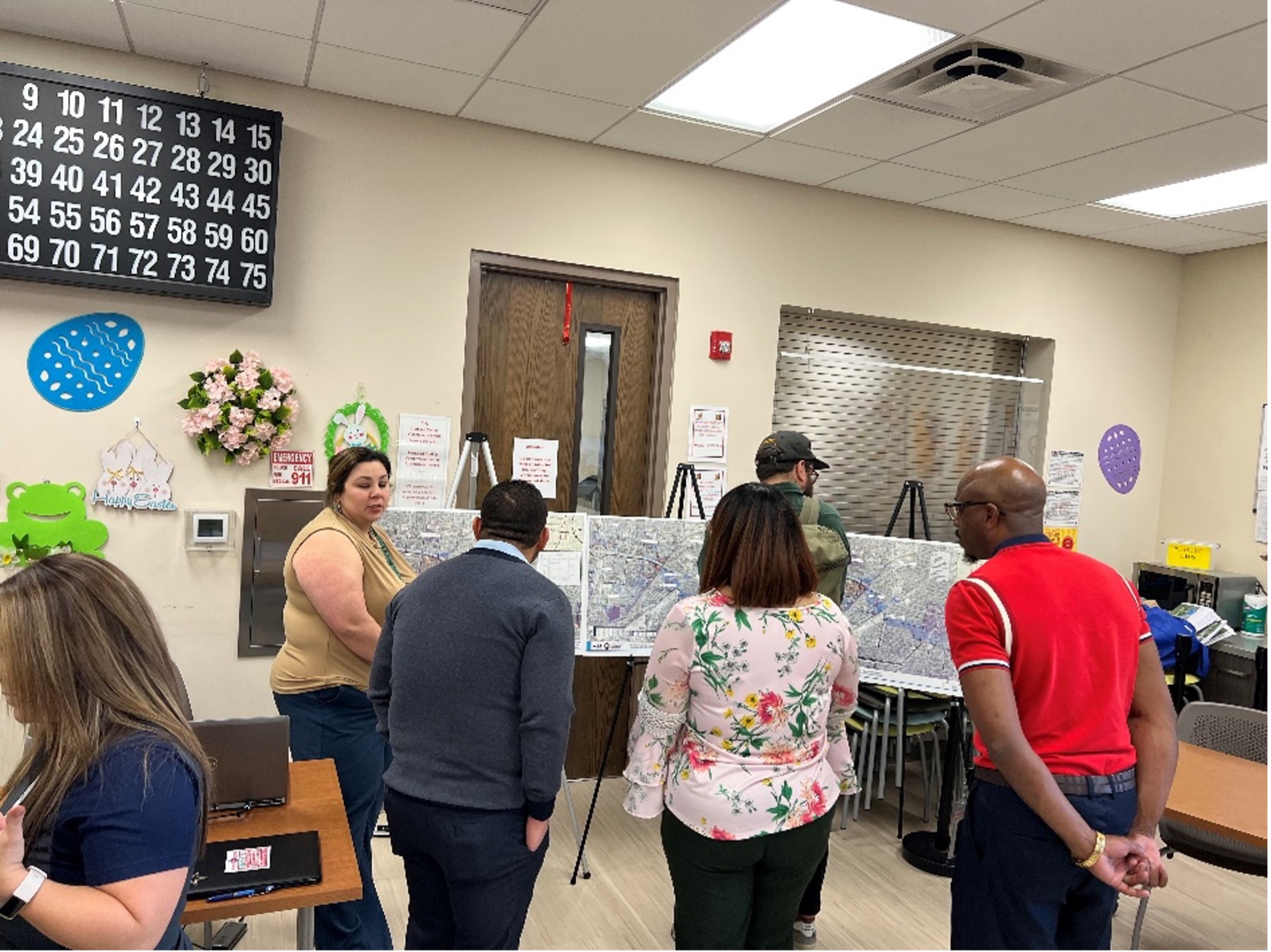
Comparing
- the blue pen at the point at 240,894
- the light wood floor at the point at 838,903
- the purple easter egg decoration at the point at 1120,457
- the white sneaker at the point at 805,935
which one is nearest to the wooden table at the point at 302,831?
the blue pen at the point at 240,894

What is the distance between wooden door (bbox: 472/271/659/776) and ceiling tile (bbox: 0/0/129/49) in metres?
1.55

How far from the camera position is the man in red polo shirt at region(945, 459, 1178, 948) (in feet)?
6.17

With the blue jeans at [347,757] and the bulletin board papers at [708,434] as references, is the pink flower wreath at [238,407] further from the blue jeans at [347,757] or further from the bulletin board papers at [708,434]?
the bulletin board papers at [708,434]

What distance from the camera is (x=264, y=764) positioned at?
7.11 ft

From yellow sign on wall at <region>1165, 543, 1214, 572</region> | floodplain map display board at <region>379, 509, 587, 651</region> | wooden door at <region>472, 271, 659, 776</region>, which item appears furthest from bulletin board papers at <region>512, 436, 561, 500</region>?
yellow sign on wall at <region>1165, 543, 1214, 572</region>

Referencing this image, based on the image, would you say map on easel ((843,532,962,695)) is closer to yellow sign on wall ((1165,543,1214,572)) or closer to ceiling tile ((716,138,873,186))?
ceiling tile ((716,138,873,186))

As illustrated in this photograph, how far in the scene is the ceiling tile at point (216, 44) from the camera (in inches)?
120

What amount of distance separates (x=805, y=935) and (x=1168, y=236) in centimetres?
413

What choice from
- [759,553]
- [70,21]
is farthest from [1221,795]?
[70,21]

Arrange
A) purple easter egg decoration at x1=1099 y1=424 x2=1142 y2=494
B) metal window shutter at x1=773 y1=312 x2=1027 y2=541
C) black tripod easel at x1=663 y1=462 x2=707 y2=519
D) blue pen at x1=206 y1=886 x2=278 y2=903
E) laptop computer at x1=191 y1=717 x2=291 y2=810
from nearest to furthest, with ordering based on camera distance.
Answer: blue pen at x1=206 y1=886 x2=278 y2=903
laptop computer at x1=191 y1=717 x2=291 y2=810
black tripod easel at x1=663 y1=462 x2=707 y2=519
metal window shutter at x1=773 y1=312 x2=1027 y2=541
purple easter egg decoration at x1=1099 y1=424 x2=1142 y2=494

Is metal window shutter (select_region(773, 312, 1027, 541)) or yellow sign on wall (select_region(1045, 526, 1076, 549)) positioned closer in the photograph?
metal window shutter (select_region(773, 312, 1027, 541))

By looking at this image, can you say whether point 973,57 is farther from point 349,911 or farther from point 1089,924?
point 349,911

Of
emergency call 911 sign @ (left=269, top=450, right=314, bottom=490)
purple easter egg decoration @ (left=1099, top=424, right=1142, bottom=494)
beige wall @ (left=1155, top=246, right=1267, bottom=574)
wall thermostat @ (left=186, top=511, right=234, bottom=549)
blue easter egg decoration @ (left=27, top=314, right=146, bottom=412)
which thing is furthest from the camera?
purple easter egg decoration @ (left=1099, top=424, right=1142, bottom=494)

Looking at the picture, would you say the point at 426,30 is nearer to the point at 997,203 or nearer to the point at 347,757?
the point at 347,757
